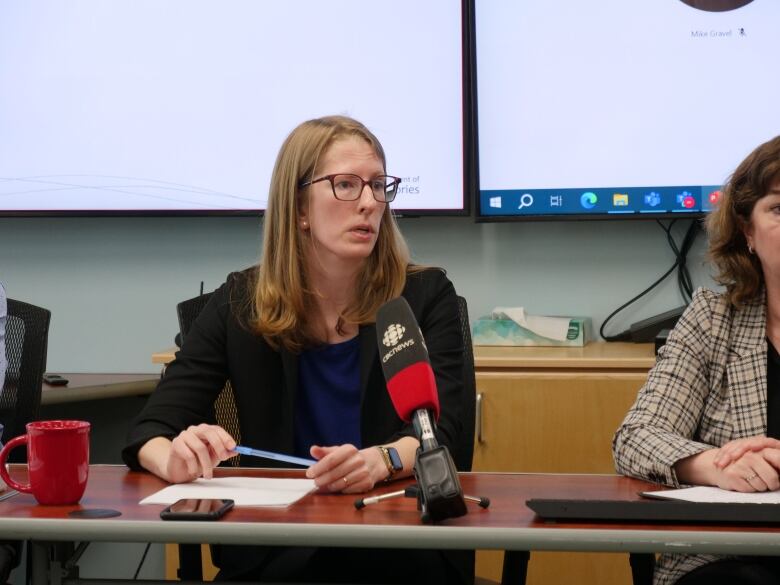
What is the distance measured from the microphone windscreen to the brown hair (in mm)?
864

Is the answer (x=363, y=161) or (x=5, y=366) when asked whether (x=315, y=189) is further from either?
(x=5, y=366)

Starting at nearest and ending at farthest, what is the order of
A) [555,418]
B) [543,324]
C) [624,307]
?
[555,418], [543,324], [624,307]

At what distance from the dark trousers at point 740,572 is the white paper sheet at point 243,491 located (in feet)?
2.03

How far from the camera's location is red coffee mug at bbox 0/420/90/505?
145 cm

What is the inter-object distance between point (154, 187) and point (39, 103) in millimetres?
482

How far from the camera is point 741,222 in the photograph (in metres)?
2.00

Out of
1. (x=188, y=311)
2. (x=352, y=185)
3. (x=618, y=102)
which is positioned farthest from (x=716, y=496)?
(x=618, y=102)

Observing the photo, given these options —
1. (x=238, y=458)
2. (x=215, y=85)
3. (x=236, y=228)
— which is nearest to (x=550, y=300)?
(x=236, y=228)

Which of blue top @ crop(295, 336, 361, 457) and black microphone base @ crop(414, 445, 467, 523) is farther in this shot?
blue top @ crop(295, 336, 361, 457)

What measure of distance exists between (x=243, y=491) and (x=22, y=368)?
0.93 m

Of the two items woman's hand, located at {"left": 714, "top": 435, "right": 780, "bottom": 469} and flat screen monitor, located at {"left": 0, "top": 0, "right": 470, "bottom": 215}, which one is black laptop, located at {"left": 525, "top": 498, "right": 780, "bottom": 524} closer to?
woman's hand, located at {"left": 714, "top": 435, "right": 780, "bottom": 469}

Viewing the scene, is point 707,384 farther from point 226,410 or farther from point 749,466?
point 226,410

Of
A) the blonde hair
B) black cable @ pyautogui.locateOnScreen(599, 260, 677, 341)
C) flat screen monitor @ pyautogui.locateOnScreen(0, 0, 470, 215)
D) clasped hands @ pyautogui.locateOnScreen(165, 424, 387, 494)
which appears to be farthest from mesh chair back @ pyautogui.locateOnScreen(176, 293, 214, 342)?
black cable @ pyautogui.locateOnScreen(599, 260, 677, 341)

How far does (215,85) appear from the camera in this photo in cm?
337
